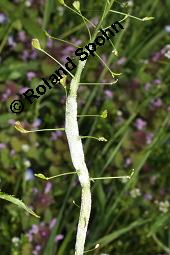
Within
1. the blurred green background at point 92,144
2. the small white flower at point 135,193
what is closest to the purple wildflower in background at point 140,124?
the blurred green background at point 92,144

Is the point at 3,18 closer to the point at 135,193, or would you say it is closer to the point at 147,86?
the point at 147,86

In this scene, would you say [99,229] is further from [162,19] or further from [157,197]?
[162,19]

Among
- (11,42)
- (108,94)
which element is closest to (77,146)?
(108,94)

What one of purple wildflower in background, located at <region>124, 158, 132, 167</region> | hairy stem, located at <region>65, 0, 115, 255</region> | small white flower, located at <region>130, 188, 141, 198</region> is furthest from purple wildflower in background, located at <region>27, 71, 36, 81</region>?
hairy stem, located at <region>65, 0, 115, 255</region>

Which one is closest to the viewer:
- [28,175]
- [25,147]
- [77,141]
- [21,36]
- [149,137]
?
[77,141]

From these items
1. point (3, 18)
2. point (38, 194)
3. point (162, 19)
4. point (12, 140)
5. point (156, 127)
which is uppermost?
point (162, 19)

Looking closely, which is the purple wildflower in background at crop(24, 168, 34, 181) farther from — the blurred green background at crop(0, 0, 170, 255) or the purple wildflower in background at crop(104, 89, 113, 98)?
the purple wildflower in background at crop(104, 89, 113, 98)

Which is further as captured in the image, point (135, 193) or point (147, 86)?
point (147, 86)

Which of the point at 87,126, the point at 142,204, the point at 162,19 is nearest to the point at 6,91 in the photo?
the point at 87,126
